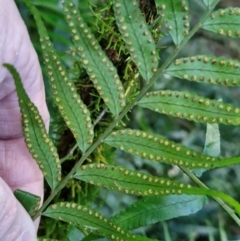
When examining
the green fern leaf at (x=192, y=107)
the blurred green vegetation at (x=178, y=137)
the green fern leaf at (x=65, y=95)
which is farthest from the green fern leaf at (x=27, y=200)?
the blurred green vegetation at (x=178, y=137)

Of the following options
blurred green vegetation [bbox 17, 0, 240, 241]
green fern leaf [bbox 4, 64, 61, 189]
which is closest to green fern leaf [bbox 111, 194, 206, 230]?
green fern leaf [bbox 4, 64, 61, 189]

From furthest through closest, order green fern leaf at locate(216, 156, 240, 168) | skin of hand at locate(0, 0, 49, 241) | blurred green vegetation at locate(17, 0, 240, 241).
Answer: blurred green vegetation at locate(17, 0, 240, 241), skin of hand at locate(0, 0, 49, 241), green fern leaf at locate(216, 156, 240, 168)

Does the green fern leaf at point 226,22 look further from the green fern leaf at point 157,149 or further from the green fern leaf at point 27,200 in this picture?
the green fern leaf at point 27,200

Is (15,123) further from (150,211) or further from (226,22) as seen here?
(226,22)

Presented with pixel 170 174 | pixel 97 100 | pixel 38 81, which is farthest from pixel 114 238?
pixel 170 174

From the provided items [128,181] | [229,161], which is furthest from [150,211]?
[229,161]

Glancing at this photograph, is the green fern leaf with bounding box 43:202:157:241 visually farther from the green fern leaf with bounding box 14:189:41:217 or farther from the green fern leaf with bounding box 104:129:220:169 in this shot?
the green fern leaf with bounding box 104:129:220:169
